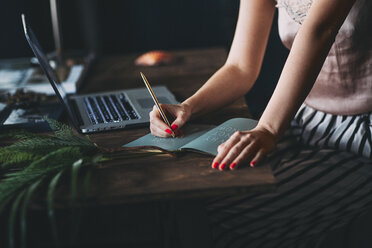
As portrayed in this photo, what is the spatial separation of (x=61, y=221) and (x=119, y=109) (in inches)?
33.4

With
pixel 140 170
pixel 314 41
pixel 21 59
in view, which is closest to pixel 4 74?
pixel 21 59

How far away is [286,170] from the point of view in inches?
42.8

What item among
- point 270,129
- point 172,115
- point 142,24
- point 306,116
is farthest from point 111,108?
point 142,24

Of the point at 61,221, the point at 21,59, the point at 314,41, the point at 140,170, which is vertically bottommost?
the point at 61,221

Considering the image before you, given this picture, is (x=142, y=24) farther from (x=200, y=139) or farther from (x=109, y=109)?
(x=200, y=139)

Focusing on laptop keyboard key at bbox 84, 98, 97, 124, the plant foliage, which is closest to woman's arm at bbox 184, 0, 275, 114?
laptop keyboard key at bbox 84, 98, 97, 124

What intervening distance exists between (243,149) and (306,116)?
1.72ft

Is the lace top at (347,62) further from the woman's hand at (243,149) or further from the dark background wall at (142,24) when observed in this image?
the dark background wall at (142,24)

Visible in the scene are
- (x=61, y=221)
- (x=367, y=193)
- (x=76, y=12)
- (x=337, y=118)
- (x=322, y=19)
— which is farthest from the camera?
(x=76, y=12)

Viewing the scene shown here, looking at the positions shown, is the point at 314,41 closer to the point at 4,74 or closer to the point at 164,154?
the point at 164,154

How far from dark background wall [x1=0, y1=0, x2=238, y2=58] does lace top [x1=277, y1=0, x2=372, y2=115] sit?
1023mm

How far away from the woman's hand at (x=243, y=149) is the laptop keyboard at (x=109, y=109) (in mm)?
Answer: 337

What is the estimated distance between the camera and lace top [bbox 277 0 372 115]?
103 cm

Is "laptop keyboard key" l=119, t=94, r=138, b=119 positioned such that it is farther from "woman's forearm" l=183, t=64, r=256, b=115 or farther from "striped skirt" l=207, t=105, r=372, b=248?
"striped skirt" l=207, t=105, r=372, b=248
